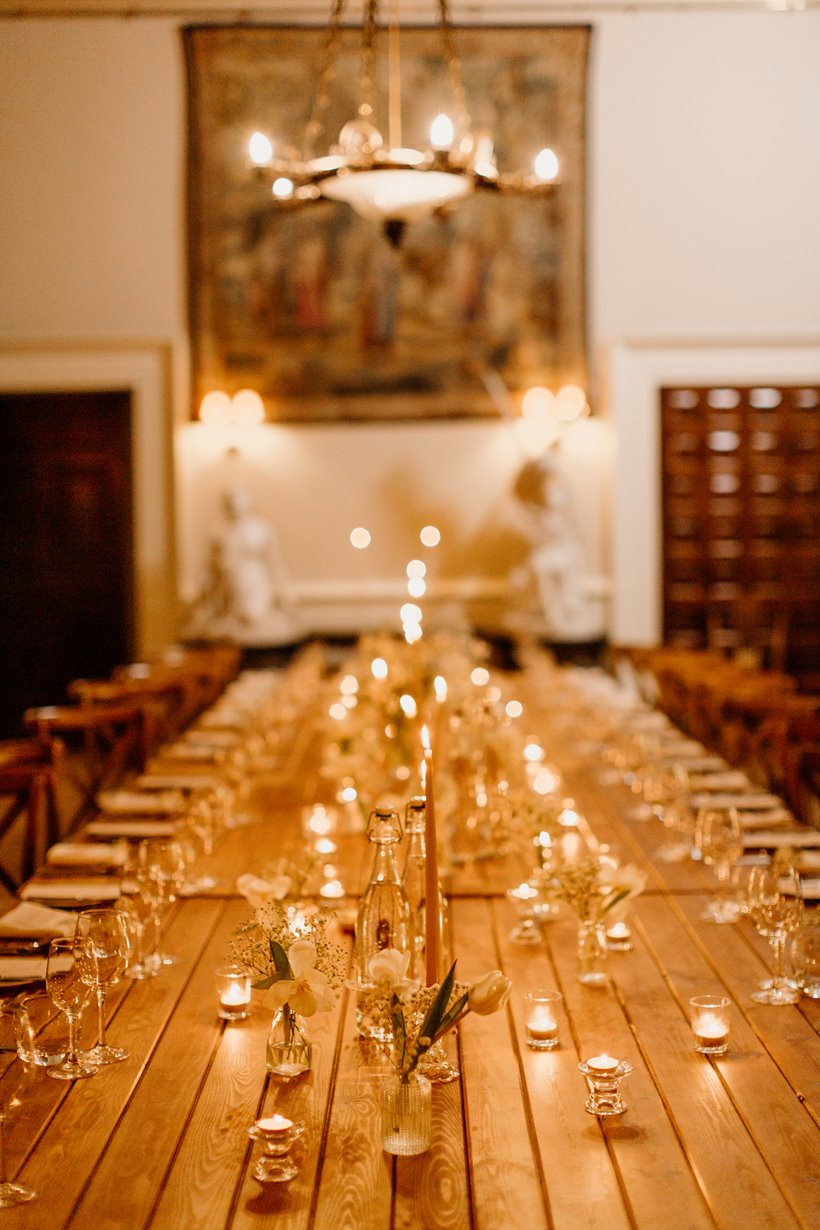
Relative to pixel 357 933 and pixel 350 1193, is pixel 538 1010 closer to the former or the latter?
pixel 357 933

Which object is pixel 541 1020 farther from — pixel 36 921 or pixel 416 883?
pixel 36 921

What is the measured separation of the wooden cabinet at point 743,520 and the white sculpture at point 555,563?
1038 millimetres

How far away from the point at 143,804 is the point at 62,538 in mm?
7257

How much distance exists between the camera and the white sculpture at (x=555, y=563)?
10.6 meters

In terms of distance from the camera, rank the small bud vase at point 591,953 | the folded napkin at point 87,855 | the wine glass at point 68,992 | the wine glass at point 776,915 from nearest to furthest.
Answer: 1. the wine glass at point 68,992
2. the wine glass at point 776,915
3. the small bud vase at point 591,953
4. the folded napkin at point 87,855

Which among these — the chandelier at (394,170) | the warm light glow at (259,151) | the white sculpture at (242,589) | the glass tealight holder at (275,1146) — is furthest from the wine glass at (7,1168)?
the white sculpture at (242,589)

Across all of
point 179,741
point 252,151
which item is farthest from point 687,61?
point 179,741

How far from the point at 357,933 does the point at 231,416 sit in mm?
9095

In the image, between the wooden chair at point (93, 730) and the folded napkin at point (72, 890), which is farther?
the wooden chair at point (93, 730)

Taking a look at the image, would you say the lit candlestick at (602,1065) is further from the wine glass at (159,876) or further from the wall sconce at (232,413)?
the wall sconce at (232,413)

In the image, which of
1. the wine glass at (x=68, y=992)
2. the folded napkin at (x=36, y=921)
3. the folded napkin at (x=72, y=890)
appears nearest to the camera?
the wine glass at (x=68, y=992)


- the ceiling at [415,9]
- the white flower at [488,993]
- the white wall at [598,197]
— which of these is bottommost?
the white flower at [488,993]

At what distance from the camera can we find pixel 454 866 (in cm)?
387

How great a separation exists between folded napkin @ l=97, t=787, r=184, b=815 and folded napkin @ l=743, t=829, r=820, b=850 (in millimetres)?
1813
